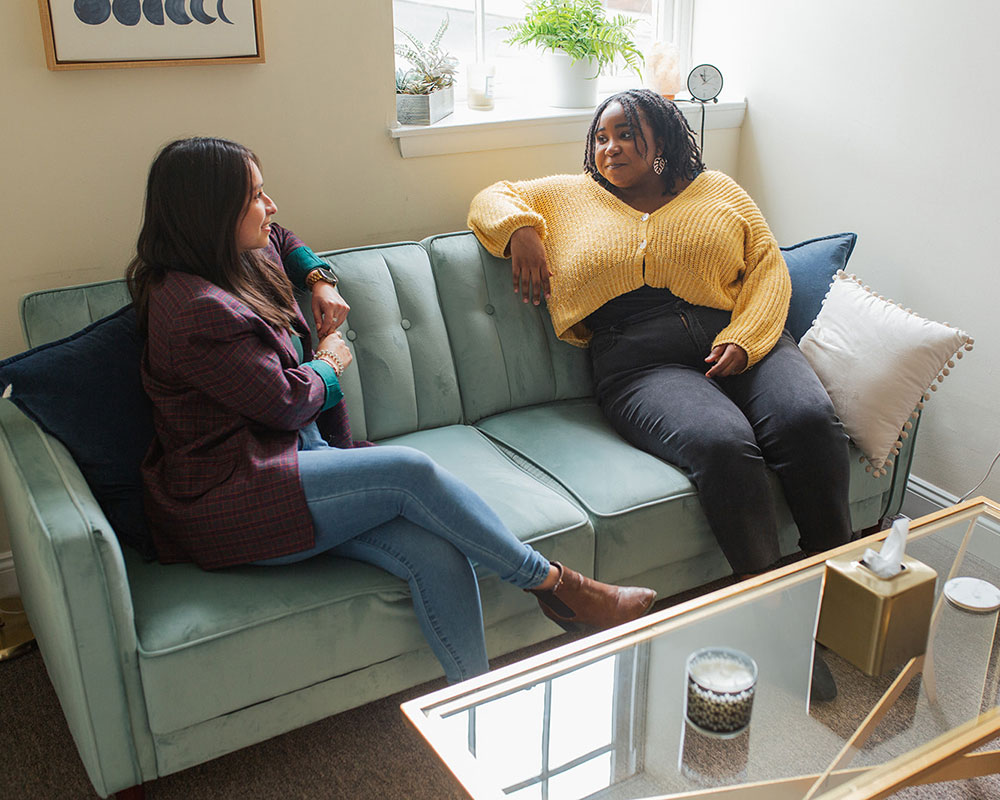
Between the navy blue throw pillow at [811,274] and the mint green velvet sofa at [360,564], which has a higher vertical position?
the navy blue throw pillow at [811,274]

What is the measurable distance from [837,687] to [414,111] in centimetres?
168

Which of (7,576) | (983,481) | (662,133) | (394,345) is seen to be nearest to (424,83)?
(662,133)

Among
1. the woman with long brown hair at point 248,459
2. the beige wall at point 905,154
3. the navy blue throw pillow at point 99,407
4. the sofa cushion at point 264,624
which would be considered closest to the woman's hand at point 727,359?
the beige wall at point 905,154

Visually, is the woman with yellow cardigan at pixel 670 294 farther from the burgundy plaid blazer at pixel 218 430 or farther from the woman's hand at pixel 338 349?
the burgundy plaid blazer at pixel 218 430

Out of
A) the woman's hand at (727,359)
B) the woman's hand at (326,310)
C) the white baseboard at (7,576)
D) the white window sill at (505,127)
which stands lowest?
the white baseboard at (7,576)

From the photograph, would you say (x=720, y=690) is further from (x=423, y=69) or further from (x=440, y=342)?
(x=423, y=69)

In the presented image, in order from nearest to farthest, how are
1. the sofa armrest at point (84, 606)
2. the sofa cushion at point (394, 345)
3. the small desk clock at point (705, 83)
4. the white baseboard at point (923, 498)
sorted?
the sofa armrest at point (84, 606) < the sofa cushion at point (394, 345) < the white baseboard at point (923, 498) < the small desk clock at point (705, 83)

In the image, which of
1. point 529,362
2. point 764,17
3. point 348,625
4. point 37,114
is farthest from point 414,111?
point 348,625

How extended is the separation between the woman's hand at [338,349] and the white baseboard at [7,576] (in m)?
0.93

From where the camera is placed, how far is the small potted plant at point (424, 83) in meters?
2.42

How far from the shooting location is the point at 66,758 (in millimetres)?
1762

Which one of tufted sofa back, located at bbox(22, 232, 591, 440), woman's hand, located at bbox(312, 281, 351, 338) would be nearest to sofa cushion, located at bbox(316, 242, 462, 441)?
tufted sofa back, located at bbox(22, 232, 591, 440)

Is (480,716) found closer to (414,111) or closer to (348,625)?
(348,625)

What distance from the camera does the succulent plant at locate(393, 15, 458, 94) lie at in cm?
246
